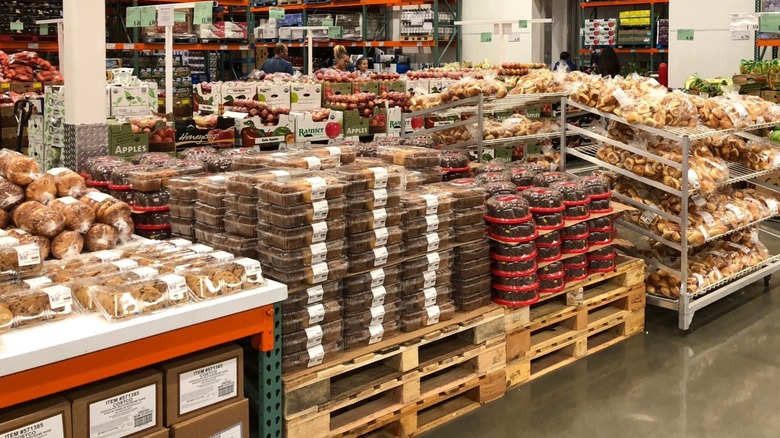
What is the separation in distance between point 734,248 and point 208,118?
3988 mm

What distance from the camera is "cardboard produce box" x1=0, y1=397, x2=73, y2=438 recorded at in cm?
226

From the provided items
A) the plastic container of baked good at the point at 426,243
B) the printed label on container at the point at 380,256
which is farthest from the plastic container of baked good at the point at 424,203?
the printed label on container at the point at 380,256

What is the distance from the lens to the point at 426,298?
12.1 ft

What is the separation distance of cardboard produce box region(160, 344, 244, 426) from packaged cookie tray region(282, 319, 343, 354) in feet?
1.22

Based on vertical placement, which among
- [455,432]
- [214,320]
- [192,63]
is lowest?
[455,432]

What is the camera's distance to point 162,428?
8.52ft

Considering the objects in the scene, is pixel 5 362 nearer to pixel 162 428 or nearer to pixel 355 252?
pixel 162 428

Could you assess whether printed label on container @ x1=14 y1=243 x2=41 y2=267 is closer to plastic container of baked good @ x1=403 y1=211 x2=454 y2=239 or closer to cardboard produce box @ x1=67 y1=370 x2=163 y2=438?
cardboard produce box @ x1=67 y1=370 x2=163 y2=438

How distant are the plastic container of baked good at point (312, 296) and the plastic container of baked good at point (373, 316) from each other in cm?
14

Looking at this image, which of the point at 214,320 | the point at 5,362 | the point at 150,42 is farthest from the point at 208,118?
the point at 150,42

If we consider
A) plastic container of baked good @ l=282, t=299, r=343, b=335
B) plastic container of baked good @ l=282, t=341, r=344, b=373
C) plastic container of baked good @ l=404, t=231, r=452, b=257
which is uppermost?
plastic container of baked good @ l=404, t=231, r=452, b=257

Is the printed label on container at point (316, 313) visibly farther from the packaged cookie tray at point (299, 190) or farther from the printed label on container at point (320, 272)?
the packaged cookie tray at point (299, 190)

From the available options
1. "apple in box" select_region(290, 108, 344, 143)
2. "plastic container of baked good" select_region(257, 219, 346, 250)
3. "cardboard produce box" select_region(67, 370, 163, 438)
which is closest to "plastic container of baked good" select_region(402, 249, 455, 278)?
"plastic container of baked good" select_region(257, 219, 346, 250)

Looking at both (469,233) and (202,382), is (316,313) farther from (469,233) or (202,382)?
(469,233)
